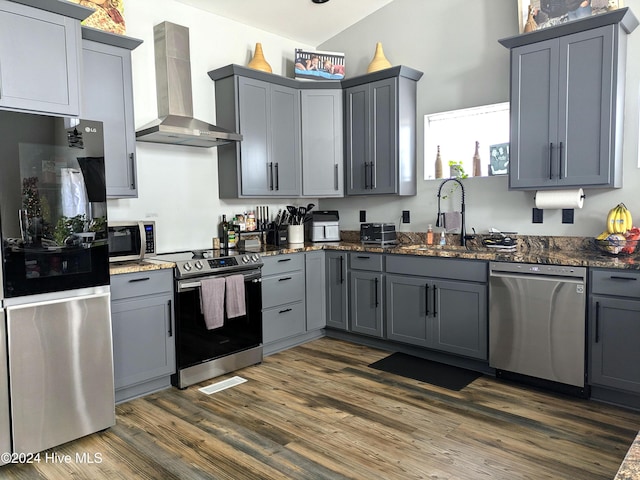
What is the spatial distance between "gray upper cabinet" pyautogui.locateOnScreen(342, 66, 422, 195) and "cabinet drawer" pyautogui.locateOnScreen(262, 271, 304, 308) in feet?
3.58

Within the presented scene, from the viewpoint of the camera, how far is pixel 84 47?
3084mm

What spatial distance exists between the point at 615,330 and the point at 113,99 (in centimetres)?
364

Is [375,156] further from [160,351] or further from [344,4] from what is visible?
[160,351]

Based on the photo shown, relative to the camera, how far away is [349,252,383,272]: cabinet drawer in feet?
13.4

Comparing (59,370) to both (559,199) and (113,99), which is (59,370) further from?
(559,199)

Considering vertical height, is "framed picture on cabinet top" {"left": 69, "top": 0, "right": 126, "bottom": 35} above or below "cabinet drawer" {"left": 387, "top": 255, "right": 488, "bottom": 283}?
above


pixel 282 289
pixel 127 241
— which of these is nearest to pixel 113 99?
pixel 127 241

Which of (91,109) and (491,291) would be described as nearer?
(91,109)

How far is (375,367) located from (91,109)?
2.82 m

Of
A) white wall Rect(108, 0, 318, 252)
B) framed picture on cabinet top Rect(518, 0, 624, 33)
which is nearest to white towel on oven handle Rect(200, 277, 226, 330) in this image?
white wall Rect(108, 0, 318, 252)

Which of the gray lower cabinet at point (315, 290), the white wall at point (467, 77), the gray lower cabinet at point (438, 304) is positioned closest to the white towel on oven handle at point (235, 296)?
the gray lower cabinet at point (315, 290)

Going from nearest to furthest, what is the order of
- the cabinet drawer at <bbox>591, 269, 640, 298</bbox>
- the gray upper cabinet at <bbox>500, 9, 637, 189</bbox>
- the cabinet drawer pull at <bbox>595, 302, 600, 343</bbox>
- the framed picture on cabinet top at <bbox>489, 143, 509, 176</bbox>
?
the cabinet drawer at <bbox>591, 269, 640, 298</bbox> < the cabinet drawer pull at <bbox>595, 302, 600, 343</bbox> < the gray upper cabinet at <bbox>500, 9, 637, 189</bbox> < the framed picture on cabinet top at <bbox>489, 143, 509, 176</bbox>

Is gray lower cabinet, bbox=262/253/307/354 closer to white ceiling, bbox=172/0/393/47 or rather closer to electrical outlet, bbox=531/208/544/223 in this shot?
electrical outlet, bbox=531/208/544/223

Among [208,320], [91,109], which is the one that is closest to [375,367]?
[208,320]
